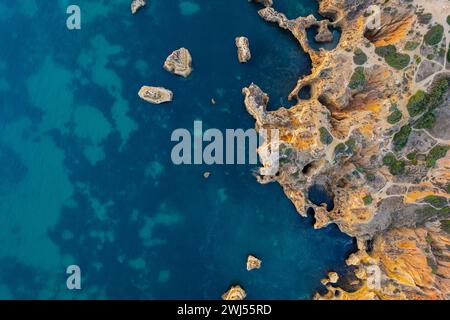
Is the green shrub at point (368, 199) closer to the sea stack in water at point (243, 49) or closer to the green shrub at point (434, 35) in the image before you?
the green shrub at point (434, 35)

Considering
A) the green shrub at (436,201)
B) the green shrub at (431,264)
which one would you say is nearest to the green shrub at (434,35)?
the green shrub at (436,201)

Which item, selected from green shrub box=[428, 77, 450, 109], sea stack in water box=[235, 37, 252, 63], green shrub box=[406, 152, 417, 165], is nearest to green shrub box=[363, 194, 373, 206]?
green shrub box=[406, 152, 417, 165]

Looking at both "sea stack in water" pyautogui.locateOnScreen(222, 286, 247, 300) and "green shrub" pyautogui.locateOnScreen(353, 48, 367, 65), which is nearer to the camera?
"green shrub" pyautogui.locateOnScreen(353, 48, 367, 65)

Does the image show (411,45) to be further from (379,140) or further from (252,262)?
(252,262)

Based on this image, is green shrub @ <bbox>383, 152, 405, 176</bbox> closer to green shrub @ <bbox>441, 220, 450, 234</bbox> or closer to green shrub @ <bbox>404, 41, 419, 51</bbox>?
green shrub @ <bbox>441, 220, 450, 234</bbox>

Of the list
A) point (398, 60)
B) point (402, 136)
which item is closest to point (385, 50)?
point (398, 60)

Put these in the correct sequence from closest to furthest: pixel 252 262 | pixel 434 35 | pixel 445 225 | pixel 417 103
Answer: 1. pixel 434 35
2. pixel 417 103
3. pixel 445 225
4. pixel 252 262

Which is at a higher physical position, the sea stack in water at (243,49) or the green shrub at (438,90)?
the sea stack in water at (243,49)
